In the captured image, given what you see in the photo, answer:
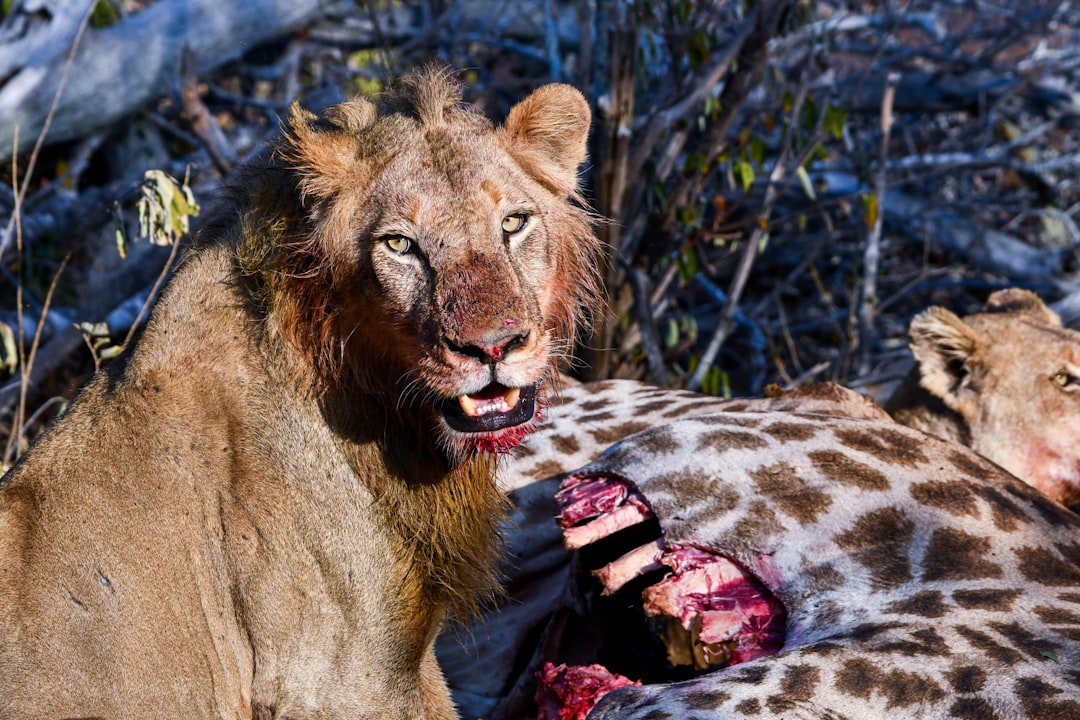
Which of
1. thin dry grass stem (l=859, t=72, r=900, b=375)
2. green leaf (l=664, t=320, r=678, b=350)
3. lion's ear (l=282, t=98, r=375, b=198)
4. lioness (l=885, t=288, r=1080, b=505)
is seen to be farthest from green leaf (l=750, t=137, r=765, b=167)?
lion's ear (l=282, t=98, r=375, b=198)

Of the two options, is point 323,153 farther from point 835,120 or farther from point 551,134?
point 835,120

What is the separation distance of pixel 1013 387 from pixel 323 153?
2.99 meters

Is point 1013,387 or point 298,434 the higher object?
point 298,434

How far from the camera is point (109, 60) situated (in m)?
7.57

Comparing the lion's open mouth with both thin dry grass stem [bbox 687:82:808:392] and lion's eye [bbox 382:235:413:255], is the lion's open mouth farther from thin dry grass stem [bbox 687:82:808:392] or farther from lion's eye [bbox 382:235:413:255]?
thin dry grass stem [bbox 687:82:808:392]

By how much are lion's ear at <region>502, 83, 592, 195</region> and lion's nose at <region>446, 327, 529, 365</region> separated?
0.70 metres

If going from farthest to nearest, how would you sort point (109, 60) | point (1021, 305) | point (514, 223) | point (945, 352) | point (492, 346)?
point (109, 60) < point (1021, 305) < point (945, 352) < point (514, 223) < point (492, 346)

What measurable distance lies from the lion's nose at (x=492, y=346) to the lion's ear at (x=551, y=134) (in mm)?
698

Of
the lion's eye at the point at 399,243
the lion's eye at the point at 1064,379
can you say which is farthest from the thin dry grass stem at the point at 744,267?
the lion's eye at the point at 399,243

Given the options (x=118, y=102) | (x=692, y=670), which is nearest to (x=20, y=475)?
(x=692, y=670)

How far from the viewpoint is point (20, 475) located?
3.42m

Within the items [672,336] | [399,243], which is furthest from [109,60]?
[399,243]

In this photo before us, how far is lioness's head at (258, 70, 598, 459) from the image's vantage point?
10.5 feet

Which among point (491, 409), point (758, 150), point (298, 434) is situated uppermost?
Answer: point (491, 409)
